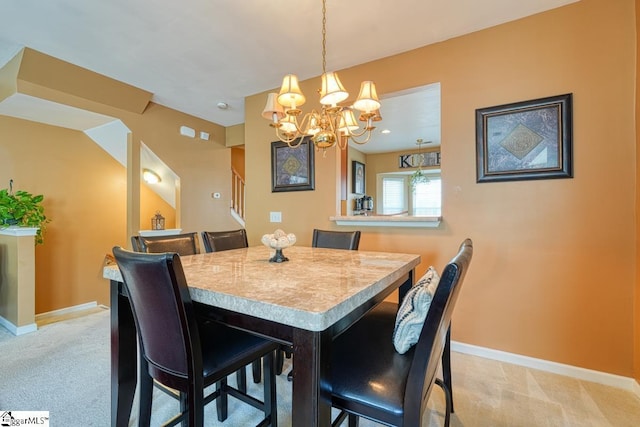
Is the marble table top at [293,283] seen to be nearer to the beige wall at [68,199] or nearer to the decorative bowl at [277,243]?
the decorative bowl at [277,243]

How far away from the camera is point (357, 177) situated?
6.20m

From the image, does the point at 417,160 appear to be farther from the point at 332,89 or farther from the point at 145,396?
the point at 145,396

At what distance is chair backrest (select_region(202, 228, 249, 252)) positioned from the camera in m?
2.16

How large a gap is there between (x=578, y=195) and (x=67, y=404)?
11.5 ft

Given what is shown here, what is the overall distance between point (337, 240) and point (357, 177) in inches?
158

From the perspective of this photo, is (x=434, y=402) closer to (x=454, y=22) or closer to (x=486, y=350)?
(x=486, y=350)

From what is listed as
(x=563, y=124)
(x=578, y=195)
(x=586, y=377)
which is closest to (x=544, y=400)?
(x=586, y=377)

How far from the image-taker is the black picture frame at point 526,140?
2010 mm

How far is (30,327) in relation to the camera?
280 centimetres

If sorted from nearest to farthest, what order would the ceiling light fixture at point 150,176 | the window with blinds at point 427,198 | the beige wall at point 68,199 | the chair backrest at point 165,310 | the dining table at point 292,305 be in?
1. the dining table at point 292,305
2. the chair backrest at point 165,310
3. the beige wall at point 68,199
4. the ceiling light fixture at point 150,176
5. the window with blinds at point 427,198

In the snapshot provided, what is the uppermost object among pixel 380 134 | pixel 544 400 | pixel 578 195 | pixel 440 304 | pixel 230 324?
pixel 380 134

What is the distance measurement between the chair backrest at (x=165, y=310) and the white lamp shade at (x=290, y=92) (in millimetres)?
1126

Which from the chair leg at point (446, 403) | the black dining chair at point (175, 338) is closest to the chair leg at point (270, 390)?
the black dining chair at point (175, 338)

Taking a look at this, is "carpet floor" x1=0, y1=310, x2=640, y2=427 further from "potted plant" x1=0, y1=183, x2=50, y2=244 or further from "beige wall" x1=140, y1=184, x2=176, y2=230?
"beige wall" x1=140, y1=184, x2=176, y2=230
